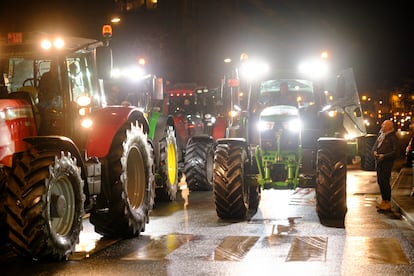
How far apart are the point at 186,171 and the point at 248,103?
157 inches

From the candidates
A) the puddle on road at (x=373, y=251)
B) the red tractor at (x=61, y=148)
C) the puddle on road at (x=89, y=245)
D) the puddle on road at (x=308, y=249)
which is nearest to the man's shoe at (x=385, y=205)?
the puddle on road at (x=373, y=251)

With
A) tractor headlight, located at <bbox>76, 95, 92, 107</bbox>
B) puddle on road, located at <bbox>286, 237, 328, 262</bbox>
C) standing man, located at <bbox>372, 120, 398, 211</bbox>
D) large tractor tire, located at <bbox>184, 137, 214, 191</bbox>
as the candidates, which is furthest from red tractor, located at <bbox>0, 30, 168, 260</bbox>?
large tractor tire, located at <bbox>184, 137, 214, 191</bbox>

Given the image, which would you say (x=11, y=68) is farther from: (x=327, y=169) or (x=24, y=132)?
(x=327, y=169)

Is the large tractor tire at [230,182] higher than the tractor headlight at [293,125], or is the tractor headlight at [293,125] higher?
the tractor headlight at [293,125]

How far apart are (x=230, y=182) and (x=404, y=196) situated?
16.7ft

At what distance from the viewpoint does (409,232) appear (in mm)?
10508

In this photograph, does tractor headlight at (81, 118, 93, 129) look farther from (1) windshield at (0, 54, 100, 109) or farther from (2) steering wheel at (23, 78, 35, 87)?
(2) steering wheel at (23, 78, 35, 87)

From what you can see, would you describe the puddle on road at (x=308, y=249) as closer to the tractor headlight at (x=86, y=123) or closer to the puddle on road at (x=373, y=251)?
the puddle on road at (x=373, y=251)

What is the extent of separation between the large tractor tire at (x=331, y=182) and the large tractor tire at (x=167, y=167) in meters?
4.02

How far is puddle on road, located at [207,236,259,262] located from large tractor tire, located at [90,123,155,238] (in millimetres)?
1525

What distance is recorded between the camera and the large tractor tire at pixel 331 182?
11.2 meters

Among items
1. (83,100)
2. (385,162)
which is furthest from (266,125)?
(83,100)

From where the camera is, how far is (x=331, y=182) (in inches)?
442

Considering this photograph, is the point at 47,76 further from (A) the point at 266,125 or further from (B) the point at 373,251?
(B) the point at 373,251
